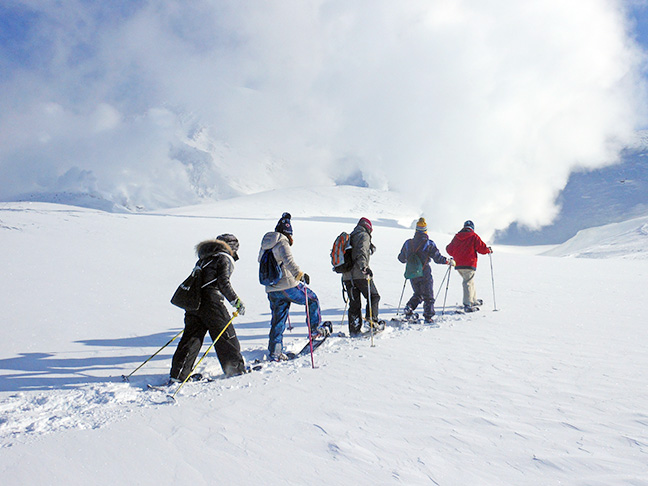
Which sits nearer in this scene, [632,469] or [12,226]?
[632,469]

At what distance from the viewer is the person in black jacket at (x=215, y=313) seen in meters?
4.21

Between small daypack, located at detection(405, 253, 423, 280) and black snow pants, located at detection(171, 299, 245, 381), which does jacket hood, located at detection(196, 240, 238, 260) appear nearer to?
black snow pants, located at detection(171, 299, 245, 381)

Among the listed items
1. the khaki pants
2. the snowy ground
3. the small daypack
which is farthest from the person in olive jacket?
the khaki pants

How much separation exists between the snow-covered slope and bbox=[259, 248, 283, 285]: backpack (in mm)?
24894

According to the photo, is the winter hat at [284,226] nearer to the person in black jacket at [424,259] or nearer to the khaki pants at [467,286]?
the person in black jacket at [424,259]

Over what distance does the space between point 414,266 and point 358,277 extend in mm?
1484

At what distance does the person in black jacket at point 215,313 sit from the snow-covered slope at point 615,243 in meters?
25.6

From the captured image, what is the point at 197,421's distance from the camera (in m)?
3.02

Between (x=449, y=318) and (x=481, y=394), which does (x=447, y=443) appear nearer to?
(x=481, y=394)

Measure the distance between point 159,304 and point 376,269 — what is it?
738cm

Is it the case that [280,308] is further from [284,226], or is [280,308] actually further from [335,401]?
[335,401]

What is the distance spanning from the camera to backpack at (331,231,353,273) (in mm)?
5867

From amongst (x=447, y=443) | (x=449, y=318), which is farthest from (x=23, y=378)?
(x=449, y=318)

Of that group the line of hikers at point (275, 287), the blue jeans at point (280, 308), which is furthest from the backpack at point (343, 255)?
the blue jeans at point (280, 308)
